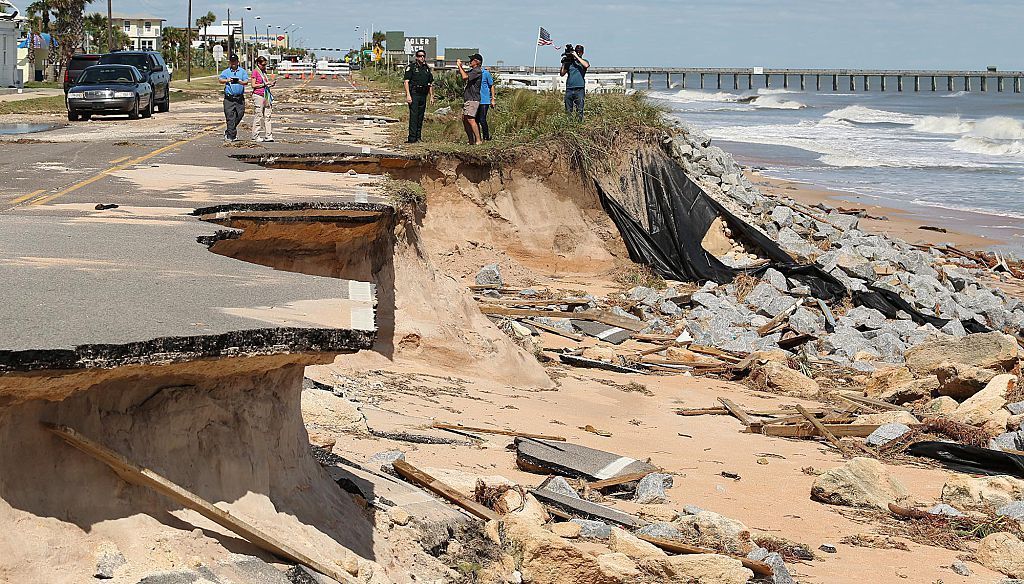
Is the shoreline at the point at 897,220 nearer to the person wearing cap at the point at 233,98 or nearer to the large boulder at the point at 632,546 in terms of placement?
the person wearing cap at the point at 233,98

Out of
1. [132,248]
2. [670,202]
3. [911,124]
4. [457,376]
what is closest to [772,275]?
[670,202]

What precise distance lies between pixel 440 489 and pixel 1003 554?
3684 mm

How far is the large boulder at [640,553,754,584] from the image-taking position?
6.26 meters

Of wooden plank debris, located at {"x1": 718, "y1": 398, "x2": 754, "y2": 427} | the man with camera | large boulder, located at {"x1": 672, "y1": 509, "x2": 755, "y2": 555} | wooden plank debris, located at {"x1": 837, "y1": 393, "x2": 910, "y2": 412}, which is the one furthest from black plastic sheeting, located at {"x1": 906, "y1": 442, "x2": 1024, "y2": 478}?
the man with camera

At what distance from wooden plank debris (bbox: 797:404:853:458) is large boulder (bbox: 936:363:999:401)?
1989 mm

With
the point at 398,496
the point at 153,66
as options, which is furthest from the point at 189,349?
the point at 153,66

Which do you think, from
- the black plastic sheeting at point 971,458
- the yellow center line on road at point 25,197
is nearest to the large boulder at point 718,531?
the black plastic sheeting at point 971,458

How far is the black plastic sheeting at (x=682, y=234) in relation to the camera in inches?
759

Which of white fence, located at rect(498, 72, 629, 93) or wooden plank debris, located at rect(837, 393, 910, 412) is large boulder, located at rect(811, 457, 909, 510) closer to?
wooden plank debris, located at rect(837, 393, 910, 412)

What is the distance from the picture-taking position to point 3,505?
180 inches

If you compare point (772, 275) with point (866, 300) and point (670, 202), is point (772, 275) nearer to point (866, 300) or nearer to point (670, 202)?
point (866, 300)

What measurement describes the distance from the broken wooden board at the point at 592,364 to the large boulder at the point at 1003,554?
21.7ft

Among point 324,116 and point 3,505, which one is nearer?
point 3,505

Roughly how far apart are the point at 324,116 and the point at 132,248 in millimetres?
20634
